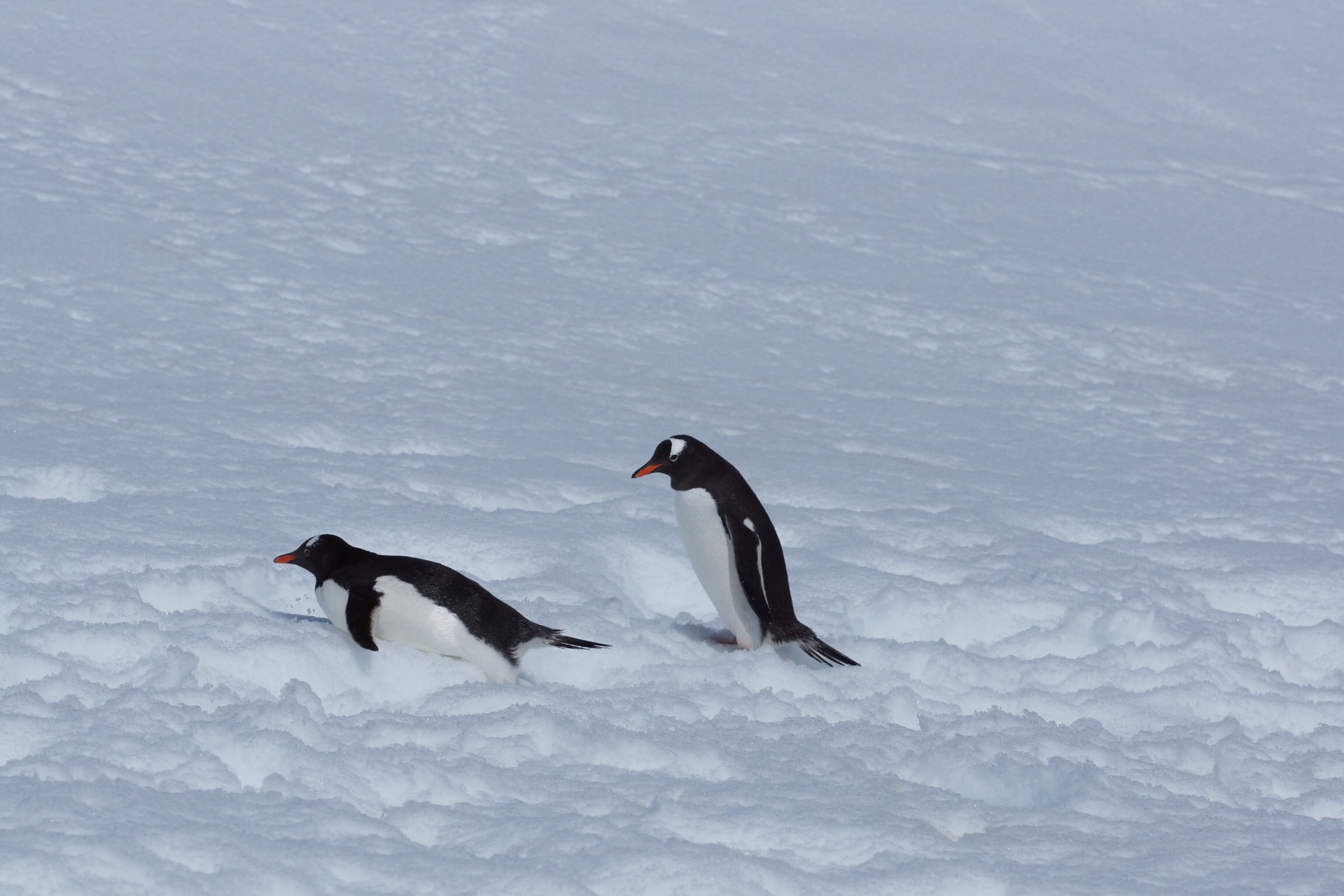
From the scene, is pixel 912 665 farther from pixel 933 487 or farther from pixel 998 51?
pixel 998 51

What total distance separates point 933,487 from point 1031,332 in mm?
2556

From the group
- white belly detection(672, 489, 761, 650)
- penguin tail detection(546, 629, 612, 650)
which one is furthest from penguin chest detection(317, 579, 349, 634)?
white belly detection(672, 489, 761, 650)

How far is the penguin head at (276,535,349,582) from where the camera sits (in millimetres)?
3078

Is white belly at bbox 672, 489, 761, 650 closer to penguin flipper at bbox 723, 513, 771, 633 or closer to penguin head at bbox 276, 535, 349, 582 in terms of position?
penguin flipper at bbox 723, 513, 771, 633

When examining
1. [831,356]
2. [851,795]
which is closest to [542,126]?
[831,356]

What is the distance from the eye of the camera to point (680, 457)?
345 centimetres

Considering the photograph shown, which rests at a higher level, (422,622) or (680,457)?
(680,457)

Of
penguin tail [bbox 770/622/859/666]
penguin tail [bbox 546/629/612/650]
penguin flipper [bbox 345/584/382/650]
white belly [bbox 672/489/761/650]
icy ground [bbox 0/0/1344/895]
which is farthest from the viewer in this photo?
white belly [bbox 672/489/761/650]

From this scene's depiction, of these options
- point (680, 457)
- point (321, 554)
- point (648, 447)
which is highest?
point (680, 457)

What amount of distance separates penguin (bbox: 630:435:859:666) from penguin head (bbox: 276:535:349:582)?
760 mm

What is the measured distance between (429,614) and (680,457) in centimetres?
82

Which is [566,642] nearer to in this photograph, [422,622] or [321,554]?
[422,622]

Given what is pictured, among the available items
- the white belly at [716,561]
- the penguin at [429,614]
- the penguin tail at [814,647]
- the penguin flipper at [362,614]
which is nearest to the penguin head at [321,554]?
the penguin at [429,614]

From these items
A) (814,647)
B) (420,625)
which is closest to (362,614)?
(420,625)
